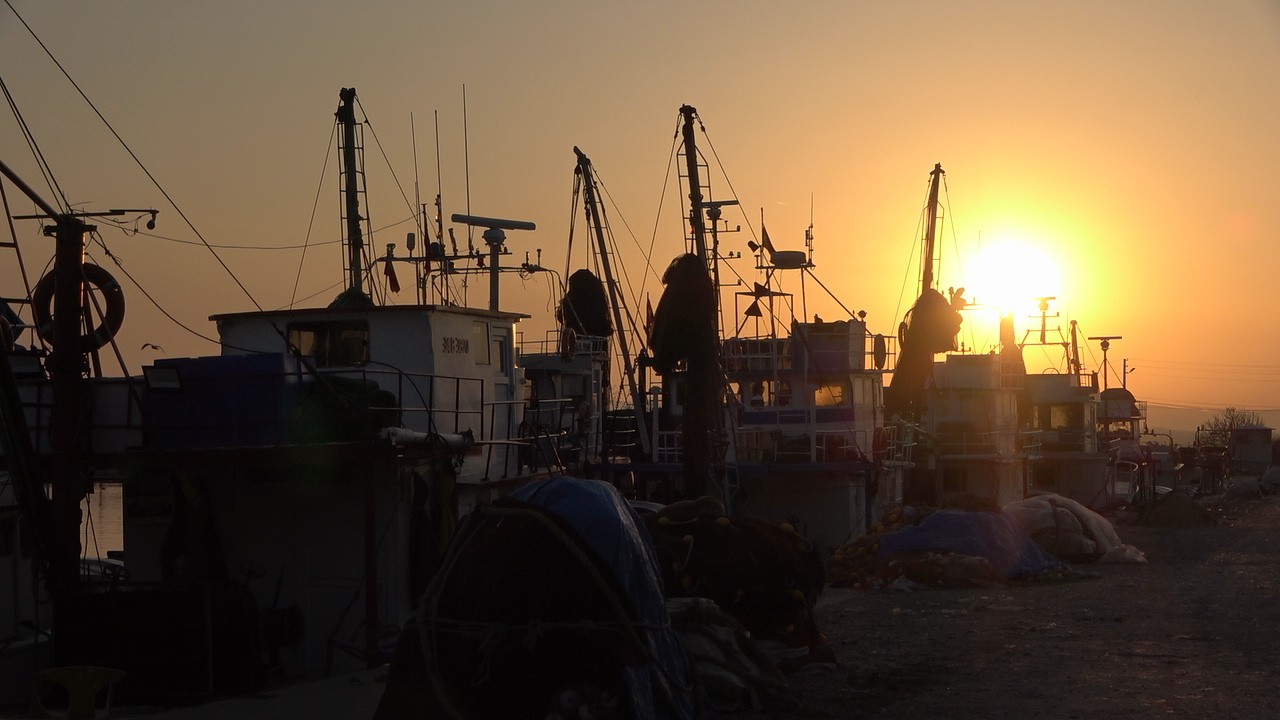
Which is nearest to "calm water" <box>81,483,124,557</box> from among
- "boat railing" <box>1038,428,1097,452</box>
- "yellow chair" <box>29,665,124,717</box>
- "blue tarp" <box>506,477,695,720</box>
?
"yellow chair" <box>29,665,124,717</box>

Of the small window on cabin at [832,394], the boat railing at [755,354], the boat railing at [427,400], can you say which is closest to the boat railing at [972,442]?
the small window on cabin at [832,394]

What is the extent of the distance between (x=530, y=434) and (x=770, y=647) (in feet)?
25.5

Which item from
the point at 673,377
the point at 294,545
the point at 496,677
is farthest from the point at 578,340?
the point at 496,677

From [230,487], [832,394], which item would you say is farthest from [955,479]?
[230,487]

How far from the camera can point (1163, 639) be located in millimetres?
20344

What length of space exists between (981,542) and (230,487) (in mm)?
16872

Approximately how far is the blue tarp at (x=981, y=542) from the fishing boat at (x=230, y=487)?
39.0ft

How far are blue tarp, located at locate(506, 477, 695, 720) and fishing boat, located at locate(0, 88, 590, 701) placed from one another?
17.0ft

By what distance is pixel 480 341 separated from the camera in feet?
76.7

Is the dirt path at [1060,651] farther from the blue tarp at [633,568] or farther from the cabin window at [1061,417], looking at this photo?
the cabin window at [1061,417]

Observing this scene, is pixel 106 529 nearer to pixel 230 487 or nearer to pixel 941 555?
pixel 941 555

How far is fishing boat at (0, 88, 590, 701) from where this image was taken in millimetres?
16344

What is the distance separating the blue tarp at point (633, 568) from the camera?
12891mm

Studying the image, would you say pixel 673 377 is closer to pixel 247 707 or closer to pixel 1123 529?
pixel 1123 529
